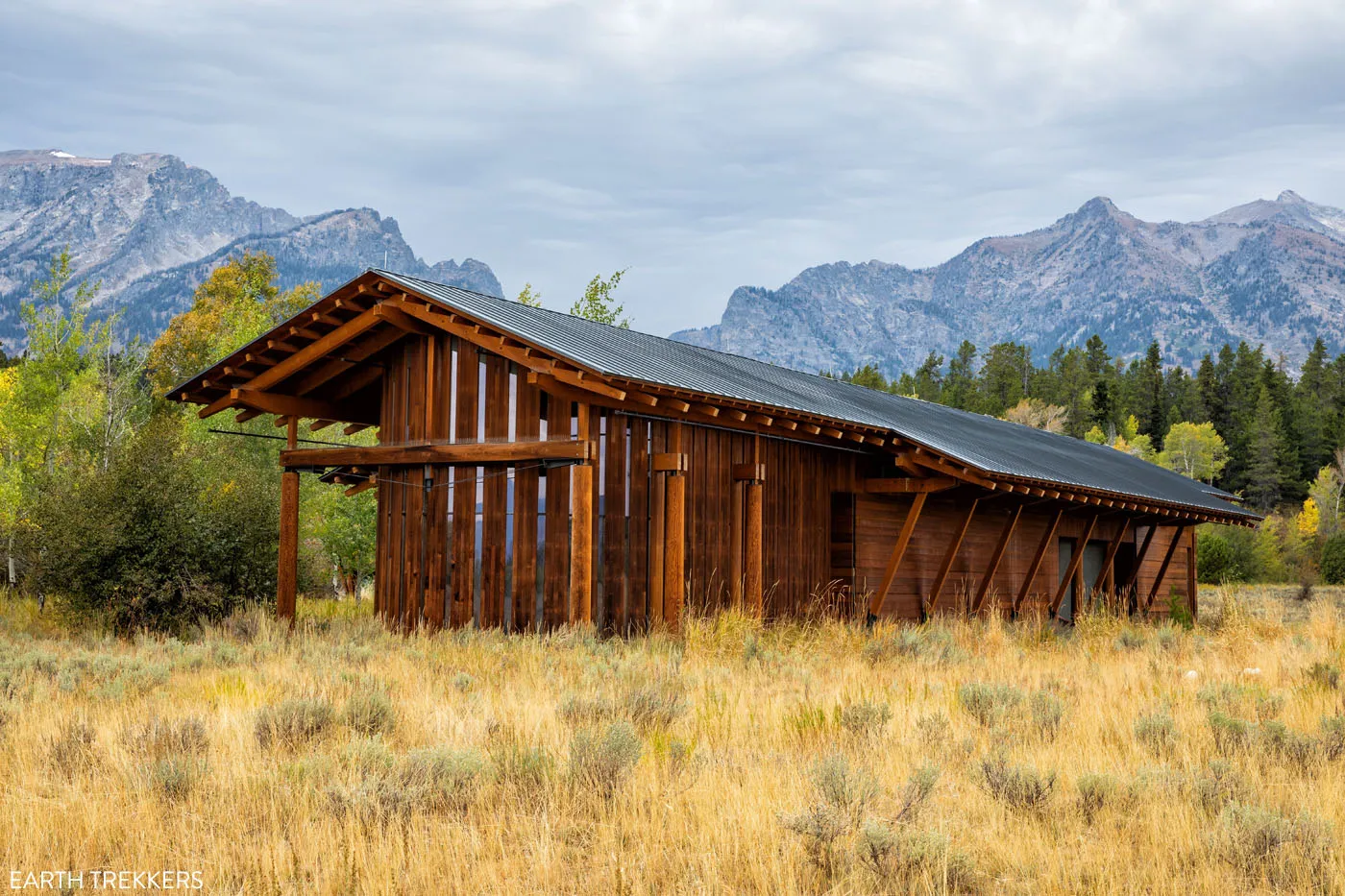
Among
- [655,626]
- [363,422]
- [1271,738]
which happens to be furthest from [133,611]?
[1271,738]

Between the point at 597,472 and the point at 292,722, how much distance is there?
693 centimetres

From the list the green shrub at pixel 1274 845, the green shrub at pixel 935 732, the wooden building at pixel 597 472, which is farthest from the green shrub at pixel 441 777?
the wooden building at pixel 597 472

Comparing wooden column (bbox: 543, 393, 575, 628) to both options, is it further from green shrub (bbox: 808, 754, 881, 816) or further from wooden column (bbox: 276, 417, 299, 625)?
green shrub (bbox: 808, 754, 881, 816)

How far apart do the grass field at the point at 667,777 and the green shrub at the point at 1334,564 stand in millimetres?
47584

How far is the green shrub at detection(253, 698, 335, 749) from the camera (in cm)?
722

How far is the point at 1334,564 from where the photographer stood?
5228cm

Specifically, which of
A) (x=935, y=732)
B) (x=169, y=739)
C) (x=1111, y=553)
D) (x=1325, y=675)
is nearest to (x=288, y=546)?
(x=169, y=739)

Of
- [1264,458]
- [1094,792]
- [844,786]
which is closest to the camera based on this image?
[844,786]

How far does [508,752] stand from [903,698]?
13.0 feet

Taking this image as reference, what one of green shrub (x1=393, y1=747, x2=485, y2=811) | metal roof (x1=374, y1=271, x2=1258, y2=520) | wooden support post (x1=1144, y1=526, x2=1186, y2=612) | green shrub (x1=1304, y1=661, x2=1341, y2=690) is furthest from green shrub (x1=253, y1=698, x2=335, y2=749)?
wooden support post (x1=1144, y1=526, x2=1186, y2=612)

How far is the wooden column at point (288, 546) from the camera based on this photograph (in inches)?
640

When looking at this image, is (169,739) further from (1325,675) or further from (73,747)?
(1325,675)

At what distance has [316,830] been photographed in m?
5.25

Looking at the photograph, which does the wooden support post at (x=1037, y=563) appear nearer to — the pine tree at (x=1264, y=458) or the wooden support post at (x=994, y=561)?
the wooden support post at (x=994, y=561)
